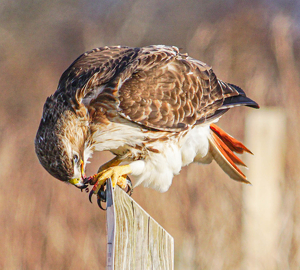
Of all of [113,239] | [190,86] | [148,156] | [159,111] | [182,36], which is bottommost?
[113,239]

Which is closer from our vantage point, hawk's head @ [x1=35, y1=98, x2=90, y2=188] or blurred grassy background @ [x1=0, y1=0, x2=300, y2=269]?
hawk's head @ [x1=35, y1=98, x2=90, y2=188]

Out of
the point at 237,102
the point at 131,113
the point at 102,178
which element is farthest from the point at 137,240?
the point at 237,102

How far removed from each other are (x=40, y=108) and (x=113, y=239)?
3.03 meters

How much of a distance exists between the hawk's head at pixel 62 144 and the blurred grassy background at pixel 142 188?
162cm

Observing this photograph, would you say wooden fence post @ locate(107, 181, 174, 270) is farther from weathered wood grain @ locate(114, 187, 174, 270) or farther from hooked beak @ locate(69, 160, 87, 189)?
hooked beak @ locate(69, 160, 87, 189)

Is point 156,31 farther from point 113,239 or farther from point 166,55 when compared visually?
point 113,239

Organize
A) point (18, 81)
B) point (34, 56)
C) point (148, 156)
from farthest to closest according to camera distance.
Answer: point (34, 56) < point (18, 81) < point (148, 156)

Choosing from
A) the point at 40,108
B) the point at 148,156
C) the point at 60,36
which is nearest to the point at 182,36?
the point at 60,36

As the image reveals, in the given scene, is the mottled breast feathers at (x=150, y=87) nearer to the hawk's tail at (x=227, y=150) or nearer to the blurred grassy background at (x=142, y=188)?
the hawk's tail at (x=227, y=150)

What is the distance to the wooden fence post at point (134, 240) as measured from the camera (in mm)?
1454

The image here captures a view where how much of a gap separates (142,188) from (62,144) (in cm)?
176

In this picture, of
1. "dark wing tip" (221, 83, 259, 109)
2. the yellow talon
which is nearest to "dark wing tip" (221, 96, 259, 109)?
"dark wing tip" (221, 83, 259, 109)

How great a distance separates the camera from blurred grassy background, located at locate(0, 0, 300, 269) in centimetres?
381

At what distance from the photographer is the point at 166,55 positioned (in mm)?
2674
